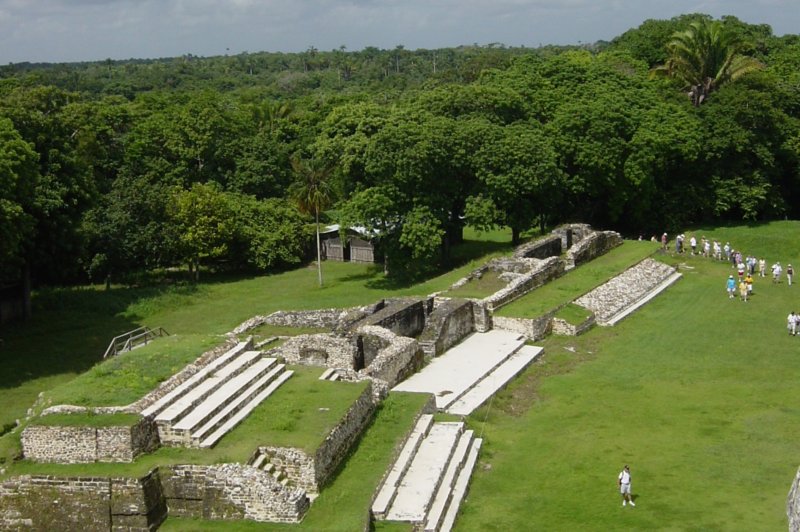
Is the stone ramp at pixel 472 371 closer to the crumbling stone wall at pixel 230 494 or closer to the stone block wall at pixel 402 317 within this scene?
the stone block wall at pixel 402 317

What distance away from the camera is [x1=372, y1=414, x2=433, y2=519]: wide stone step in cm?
1648

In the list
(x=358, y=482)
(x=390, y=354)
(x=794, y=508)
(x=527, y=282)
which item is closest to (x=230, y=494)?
(x=358, y=482)

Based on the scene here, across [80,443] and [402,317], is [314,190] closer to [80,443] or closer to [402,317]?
[402,317]

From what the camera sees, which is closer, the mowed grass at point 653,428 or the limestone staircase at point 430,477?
the limestone staircase at point 430,477

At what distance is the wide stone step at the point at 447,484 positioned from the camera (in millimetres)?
16547

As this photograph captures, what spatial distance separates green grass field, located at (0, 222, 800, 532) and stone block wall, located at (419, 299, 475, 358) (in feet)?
8.27

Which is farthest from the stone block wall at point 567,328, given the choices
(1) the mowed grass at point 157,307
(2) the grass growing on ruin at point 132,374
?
(2) the grass growing on ruin at point 132,374

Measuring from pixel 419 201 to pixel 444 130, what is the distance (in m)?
3.19

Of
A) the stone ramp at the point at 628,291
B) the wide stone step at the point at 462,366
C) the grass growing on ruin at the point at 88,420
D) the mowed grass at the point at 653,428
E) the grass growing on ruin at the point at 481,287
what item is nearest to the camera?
the grass growing on ruin at the point at 88,420

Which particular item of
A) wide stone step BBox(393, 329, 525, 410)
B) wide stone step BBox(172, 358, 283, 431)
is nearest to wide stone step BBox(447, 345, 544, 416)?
wide stone step BBox(393, 329, 525, 410)

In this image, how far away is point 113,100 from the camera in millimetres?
69375

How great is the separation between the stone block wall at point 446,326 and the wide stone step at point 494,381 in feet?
6.09

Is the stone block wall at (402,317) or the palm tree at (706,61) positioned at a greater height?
the palm tree at (706,61)

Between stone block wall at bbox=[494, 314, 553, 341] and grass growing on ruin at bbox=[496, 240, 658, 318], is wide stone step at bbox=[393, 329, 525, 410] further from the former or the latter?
grass growing on ruin at bbox=[496, 240, 658, 318]
